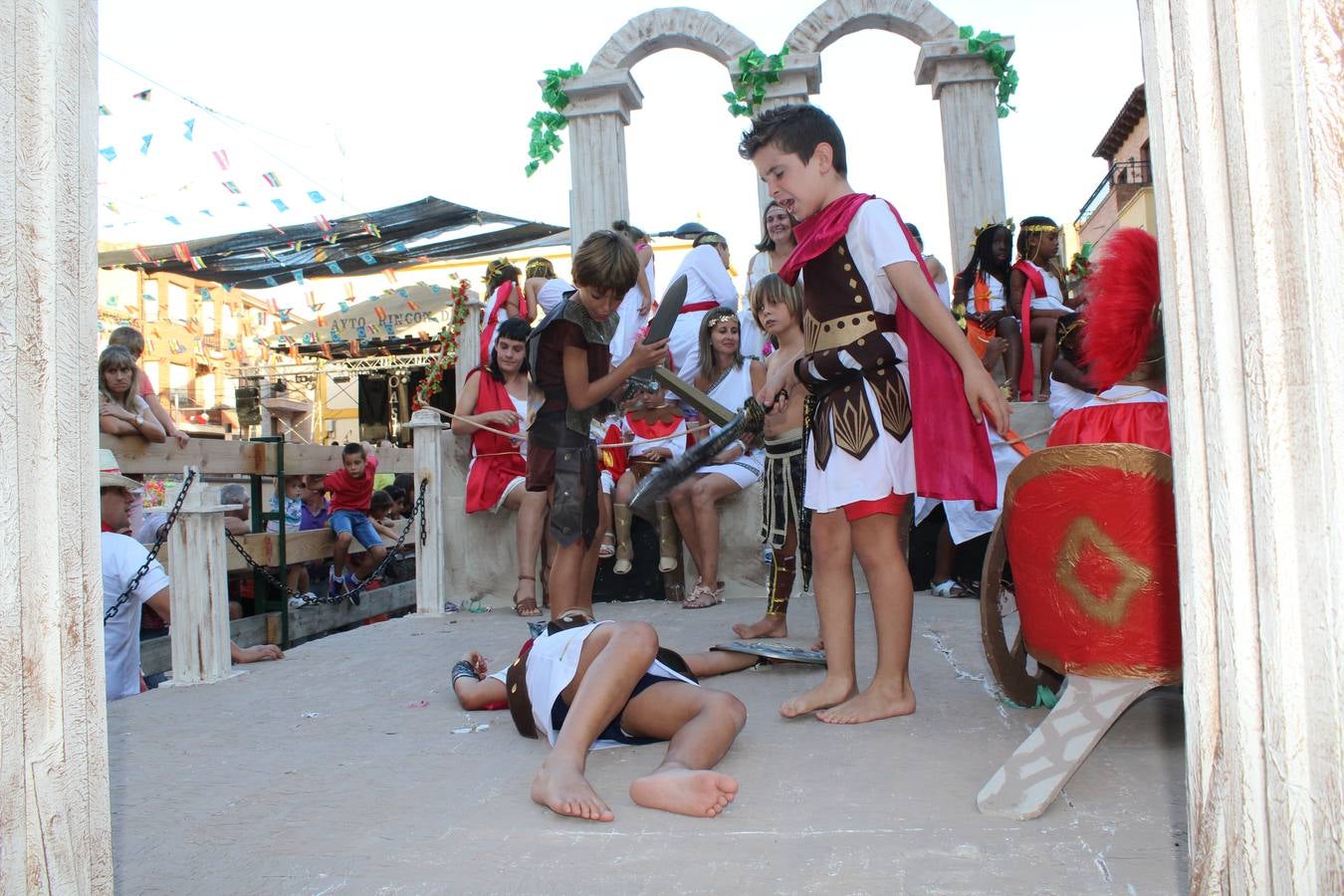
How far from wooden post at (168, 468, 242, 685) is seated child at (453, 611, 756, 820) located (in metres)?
1.68

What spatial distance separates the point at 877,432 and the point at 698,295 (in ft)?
12.3

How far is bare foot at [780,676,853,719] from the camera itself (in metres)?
2.98

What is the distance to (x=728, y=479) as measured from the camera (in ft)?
18.9

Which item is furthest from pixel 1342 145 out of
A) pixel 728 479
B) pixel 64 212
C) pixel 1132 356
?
pixel 728 479

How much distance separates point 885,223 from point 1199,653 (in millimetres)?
1836

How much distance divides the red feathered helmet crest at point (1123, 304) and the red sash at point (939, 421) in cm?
41

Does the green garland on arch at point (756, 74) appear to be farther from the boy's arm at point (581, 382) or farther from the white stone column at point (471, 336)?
the boy's arm at point (581, 382)

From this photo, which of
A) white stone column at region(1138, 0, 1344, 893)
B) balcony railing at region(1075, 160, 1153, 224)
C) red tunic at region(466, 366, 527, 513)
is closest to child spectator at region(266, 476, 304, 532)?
red tunic at region(466, 366, 527, 513)

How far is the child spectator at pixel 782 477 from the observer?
14.5 ft

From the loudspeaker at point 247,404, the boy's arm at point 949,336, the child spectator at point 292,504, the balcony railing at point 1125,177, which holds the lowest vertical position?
the child spectator at point 292,504

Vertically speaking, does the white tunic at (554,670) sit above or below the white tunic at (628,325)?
below

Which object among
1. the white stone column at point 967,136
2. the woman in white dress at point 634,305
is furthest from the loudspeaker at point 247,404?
the white stone column at point 967,136

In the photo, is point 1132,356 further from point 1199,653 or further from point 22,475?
point 22,475

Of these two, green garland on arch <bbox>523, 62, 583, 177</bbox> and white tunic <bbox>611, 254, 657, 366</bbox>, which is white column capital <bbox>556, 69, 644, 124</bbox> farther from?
white tunic <bbox>611, 254, 657, 366</bbox>
